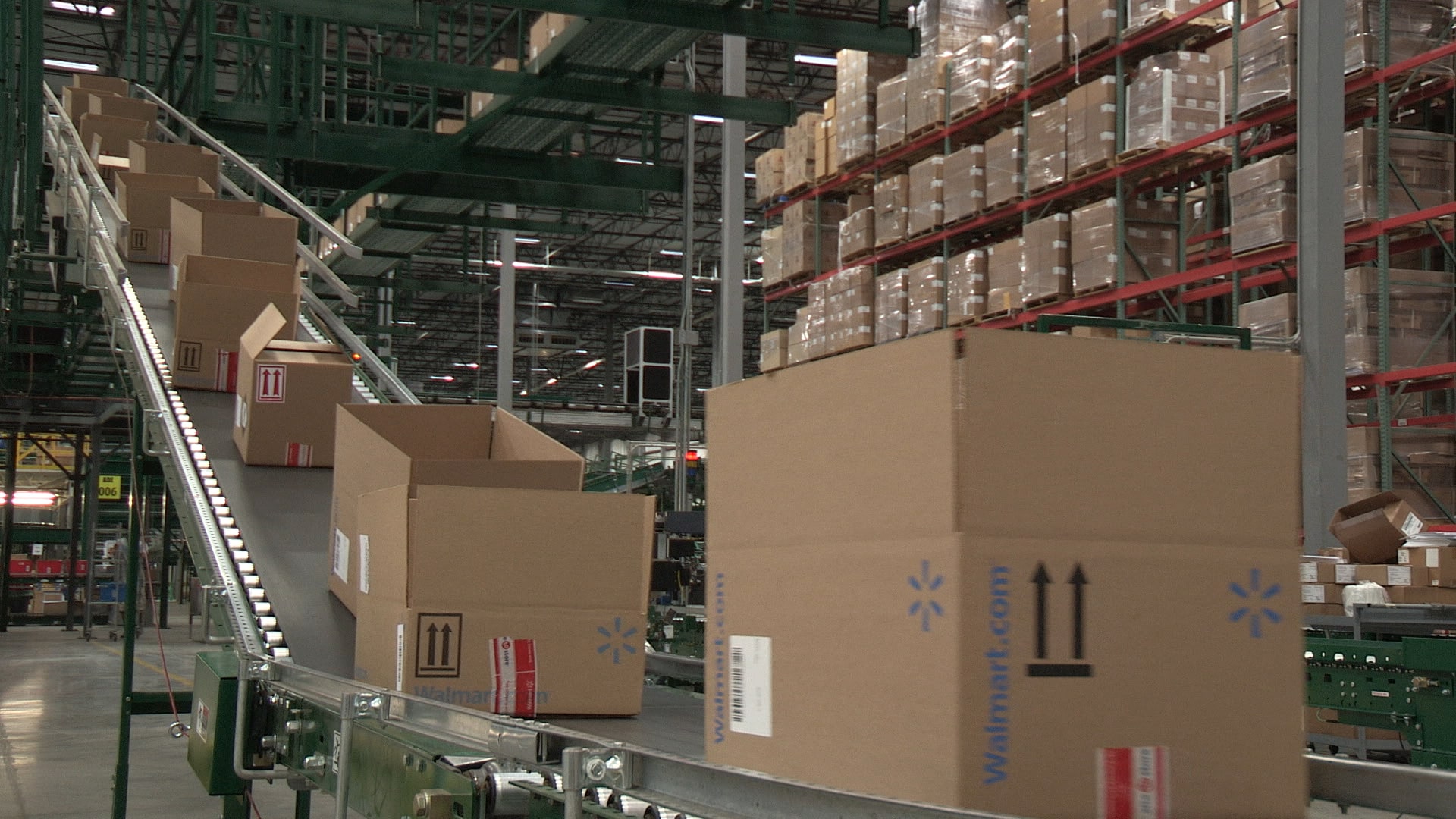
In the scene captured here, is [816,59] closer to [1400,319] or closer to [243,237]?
[1400,319]

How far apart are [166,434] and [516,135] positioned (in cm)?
669

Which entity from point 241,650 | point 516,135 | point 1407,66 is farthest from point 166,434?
point 1407,66

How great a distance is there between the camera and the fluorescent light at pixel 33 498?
31.3 meters

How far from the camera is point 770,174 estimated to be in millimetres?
14453

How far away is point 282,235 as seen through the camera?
266 inches

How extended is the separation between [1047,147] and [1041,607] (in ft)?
30.9

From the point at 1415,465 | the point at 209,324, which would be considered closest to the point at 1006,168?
the point at 1415,465

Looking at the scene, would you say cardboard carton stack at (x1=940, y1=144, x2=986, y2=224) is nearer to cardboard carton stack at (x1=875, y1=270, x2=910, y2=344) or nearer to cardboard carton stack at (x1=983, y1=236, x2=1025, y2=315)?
cardboard carton stack at (x1=983, y1=236, x2=1025, y2=315)

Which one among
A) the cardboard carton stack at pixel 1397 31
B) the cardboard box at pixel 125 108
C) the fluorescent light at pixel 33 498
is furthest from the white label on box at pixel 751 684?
the fluorescent light at pixel 33 498

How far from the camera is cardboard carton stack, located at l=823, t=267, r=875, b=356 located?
12062mm

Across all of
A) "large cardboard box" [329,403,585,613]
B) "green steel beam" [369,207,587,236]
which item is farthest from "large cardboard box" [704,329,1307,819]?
"green steel beam" [369,207,587,236]

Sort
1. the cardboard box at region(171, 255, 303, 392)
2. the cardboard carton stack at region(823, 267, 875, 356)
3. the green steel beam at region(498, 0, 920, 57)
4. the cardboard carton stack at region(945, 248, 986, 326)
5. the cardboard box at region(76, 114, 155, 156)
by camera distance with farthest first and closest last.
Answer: the cardboard carton stack at region(823, 267, 875, 356), the cardboard carton stack at region(945, 248, 986, 326), the cardboard box at region(76, 114, 155, 156), the green steel beam at region(498, 0, 920, 57), the cardboard box at region(171, 255, 303, 392)

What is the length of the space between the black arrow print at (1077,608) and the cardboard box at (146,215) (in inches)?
266

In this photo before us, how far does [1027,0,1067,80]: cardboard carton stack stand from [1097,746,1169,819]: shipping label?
31.1 feet
